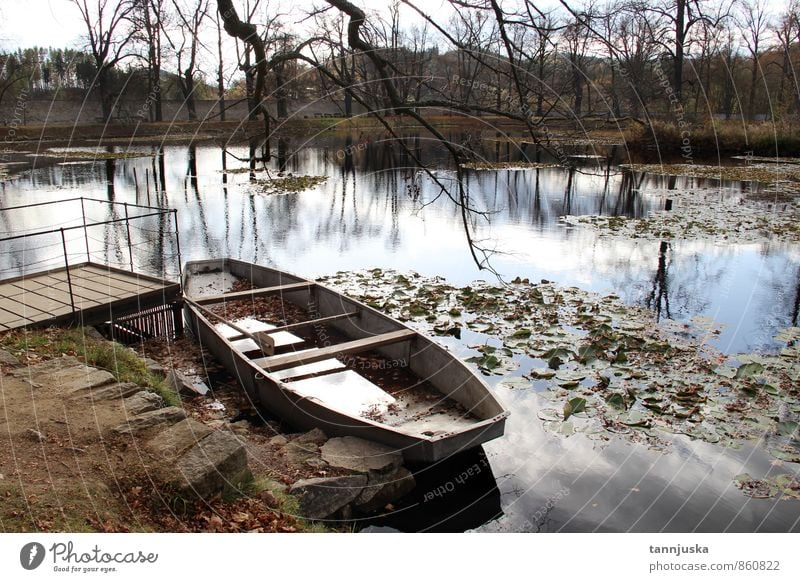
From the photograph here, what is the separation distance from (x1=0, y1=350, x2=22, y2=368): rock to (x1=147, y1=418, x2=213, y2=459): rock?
1933mm

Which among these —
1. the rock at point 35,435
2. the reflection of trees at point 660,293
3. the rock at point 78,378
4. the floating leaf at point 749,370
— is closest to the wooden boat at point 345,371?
the rock at point 78,378

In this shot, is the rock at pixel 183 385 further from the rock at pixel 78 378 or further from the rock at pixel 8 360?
the rock at pixel 8 360

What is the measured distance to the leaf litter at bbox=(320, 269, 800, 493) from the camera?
624 centimetres

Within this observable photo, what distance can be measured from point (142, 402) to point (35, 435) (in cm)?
105

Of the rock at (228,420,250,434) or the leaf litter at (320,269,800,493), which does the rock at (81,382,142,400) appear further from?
the leaf litter at (320,269,800,493)

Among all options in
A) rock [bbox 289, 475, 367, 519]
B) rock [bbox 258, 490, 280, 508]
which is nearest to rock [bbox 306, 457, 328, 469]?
rock [bbox 289, 475, 367, 519]

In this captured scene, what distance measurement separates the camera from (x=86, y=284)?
872cm

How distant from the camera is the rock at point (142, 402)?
203 inches

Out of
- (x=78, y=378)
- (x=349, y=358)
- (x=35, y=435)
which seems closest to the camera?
(x=35, y=435)

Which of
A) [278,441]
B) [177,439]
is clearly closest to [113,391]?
[177,439]

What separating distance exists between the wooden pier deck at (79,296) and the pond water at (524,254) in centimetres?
268

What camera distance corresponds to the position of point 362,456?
5.42m

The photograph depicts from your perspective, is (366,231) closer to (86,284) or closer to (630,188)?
(86,284)

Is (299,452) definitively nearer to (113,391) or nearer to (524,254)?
(113,391)
